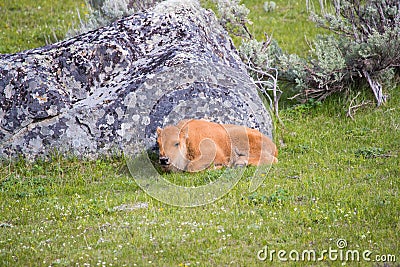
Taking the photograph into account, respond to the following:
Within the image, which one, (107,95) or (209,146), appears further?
(107,95)

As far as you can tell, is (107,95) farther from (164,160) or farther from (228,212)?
(228,212)

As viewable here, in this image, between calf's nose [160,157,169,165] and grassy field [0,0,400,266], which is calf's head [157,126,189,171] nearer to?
calf's nose [160,157,169,165]

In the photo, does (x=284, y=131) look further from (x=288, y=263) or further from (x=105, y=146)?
(x=288, y=263)

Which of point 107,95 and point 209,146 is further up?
point 107,95

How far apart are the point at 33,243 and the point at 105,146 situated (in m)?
3.14

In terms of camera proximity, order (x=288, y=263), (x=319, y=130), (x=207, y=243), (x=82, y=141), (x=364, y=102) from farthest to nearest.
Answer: (x=364, y=102) → (x=319, y=130) → (x=82, y=141) → (x=207, y=243) → (x=288, y=263)

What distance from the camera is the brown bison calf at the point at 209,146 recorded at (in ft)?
29.4

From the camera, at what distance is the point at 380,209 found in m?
7.18

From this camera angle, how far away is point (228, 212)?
742 cm

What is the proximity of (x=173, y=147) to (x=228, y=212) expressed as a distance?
6.19ft

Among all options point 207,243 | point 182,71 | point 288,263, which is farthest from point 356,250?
point 182,71

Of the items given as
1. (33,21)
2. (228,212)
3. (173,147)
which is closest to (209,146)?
(173,147)

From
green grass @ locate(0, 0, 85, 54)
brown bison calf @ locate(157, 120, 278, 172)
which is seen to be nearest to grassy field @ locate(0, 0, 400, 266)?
brown bison calf @ locate(157, 120, 278, 172)

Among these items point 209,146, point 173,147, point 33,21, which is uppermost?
point 33,21
